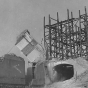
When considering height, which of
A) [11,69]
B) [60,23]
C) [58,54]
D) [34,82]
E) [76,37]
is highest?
[60,23]

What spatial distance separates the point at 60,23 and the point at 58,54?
4784mm

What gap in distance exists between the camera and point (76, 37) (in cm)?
2948

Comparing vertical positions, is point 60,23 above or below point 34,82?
above

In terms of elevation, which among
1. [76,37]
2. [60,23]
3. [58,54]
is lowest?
[58,54]

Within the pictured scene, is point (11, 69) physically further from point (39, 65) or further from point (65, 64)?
point (65, 64)

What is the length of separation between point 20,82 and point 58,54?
1490 cm

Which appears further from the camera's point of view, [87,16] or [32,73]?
[87,16]

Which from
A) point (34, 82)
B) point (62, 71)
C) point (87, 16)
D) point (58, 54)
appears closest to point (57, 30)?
point (58, 54)

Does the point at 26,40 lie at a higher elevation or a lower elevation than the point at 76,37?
lower

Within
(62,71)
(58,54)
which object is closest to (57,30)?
(58,54)

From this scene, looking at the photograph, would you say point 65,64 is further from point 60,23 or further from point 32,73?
point 60,23

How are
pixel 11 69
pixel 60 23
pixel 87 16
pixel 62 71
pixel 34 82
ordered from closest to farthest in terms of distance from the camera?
pixel 11 69
pixel 34 82
pixel 62 71
pixel 87 16
pixel 60 23

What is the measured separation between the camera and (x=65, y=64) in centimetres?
1805

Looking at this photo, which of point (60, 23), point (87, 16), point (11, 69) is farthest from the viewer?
point (60, 23)
